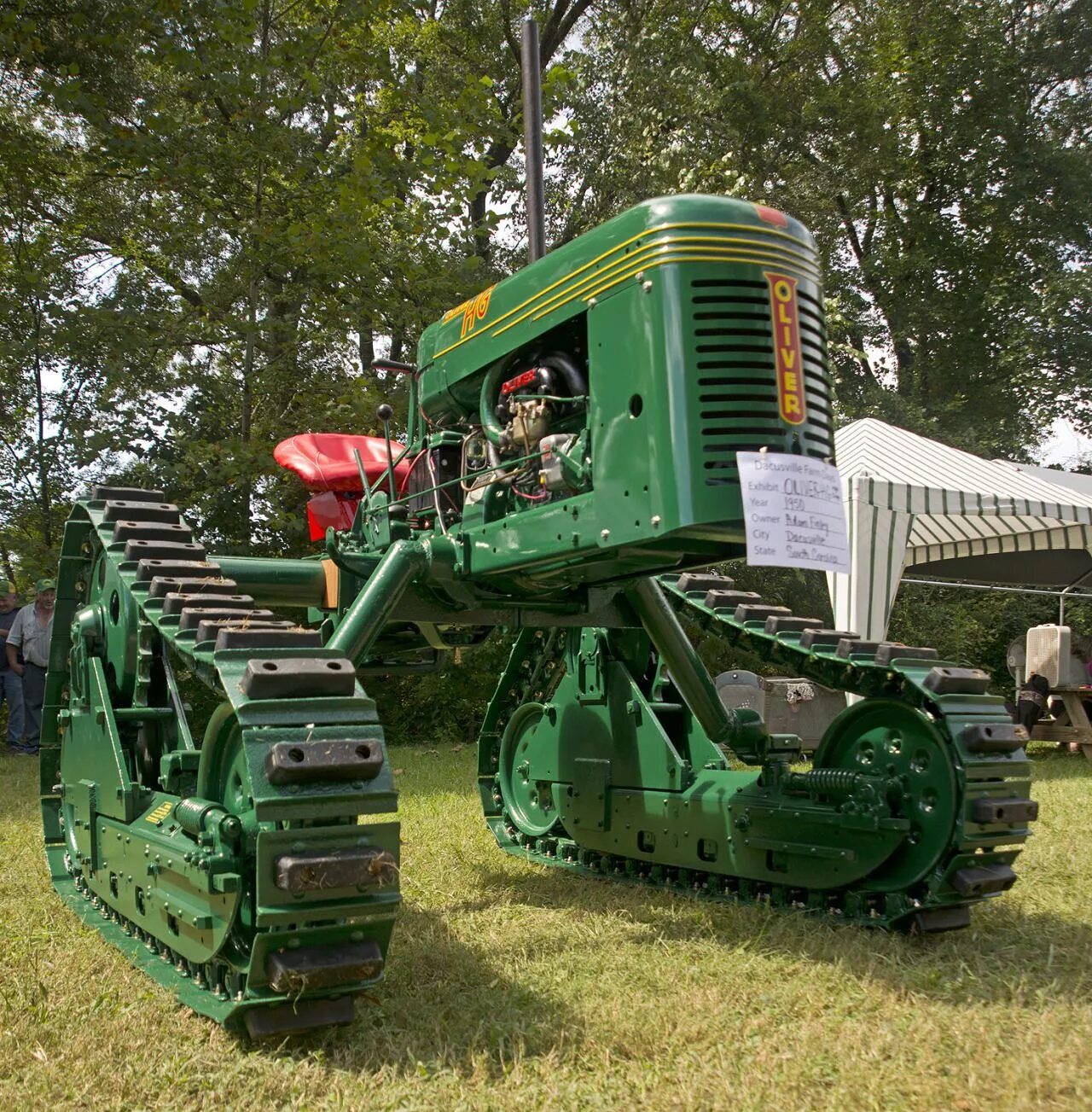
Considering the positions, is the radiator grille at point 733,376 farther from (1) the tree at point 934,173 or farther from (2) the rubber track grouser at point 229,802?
(1) the tree at point 934,173

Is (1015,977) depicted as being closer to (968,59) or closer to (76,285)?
(76,285)

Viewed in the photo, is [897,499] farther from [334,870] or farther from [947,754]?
[334,870]

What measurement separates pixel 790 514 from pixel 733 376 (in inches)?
19.4

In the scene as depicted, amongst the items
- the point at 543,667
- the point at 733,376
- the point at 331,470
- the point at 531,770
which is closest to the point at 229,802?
the point at 733,376

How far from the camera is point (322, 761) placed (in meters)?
3.24

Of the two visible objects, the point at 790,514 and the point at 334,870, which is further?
the point at 790,514

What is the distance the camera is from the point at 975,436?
73.4ft

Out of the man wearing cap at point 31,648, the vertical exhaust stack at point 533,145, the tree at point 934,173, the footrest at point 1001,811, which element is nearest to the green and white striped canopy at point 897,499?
the vertical exhaust stack at point 533,145

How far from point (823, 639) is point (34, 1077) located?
3.53 metres

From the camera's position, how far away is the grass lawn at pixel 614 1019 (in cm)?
306

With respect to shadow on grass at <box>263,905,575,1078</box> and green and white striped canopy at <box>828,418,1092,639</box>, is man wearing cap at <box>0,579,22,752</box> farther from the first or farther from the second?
shadow on grass at <box>263,905,575,1078</box>

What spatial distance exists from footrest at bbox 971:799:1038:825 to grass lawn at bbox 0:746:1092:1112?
480mm

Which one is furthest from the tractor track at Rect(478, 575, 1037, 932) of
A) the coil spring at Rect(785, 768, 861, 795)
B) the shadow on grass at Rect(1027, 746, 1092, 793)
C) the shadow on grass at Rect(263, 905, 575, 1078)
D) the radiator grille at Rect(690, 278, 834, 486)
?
the shadow on grass at Rect(1027, 746, 1092, 793)

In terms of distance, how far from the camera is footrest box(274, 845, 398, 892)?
3.12m
